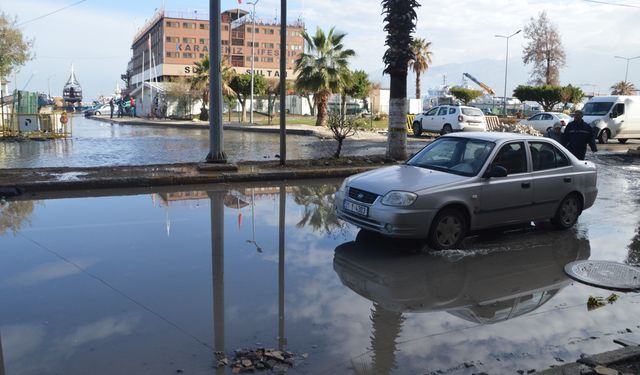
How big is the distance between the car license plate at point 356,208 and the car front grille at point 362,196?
9cm

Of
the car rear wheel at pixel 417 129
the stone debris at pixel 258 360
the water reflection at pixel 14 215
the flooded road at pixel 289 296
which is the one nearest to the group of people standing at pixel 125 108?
the car rear wheel at pixel 417 129

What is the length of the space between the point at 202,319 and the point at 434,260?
325cm

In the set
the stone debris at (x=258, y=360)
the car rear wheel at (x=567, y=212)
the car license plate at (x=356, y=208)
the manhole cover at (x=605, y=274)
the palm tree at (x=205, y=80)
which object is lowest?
the manhole cover at (x=605, y=274)

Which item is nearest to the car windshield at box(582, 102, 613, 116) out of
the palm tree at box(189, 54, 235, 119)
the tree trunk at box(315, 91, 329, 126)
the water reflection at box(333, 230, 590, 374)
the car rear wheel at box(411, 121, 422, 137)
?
the car rear wheel at box(411, 121, 422, 137)

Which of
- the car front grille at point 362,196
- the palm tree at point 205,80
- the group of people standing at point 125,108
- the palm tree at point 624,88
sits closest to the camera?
the car front grille at point 362,196

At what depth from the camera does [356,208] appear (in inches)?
293

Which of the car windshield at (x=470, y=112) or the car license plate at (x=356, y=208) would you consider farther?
the car windshield at (x=470, y=112)

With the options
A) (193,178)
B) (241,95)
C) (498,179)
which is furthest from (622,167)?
(241,95)

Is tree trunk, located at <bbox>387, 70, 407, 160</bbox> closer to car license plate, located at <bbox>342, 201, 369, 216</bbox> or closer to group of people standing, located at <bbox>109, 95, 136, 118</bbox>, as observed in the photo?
car license plate, located at <bbox>342, 201, 369, 216</bbox>

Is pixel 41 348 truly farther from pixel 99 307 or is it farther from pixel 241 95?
pixel 241 95

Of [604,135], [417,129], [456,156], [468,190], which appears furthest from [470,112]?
[468,190]

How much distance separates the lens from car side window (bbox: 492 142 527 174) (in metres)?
7.92

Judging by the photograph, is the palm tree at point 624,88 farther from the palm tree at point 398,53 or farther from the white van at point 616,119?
the palm tree at point 398,53

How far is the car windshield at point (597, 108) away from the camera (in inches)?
1101
